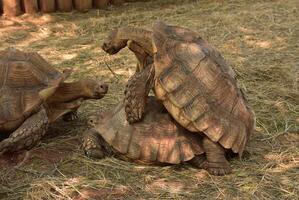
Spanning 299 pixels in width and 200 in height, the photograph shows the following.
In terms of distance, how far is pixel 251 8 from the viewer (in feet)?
28.2

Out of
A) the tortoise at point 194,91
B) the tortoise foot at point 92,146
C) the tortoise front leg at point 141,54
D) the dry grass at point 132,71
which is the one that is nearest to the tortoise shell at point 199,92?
the tortoise at point 194,91

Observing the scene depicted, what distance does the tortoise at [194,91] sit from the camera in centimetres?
361

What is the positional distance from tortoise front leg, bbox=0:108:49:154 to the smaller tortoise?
13.6 inches

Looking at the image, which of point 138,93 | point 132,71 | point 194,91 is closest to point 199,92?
point 194,91

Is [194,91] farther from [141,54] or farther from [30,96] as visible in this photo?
[30,96]

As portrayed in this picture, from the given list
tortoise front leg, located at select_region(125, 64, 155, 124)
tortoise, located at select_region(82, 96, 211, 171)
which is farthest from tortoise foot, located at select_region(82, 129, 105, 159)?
tortoise front leg, located at select_region(125, 64, 155, 124)

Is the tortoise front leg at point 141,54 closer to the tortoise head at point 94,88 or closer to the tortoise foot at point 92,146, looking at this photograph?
the tortoise head at point 94,88

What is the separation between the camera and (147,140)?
372 centimetres

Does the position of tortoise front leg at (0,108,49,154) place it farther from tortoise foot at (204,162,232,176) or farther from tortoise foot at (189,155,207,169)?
A: tortoise foot at (204,162,232,176)

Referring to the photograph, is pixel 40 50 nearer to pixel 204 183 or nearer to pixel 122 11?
pixel 122 11

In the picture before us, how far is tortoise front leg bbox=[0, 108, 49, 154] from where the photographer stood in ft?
12.5

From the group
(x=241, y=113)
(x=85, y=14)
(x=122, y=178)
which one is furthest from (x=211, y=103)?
(x=85, y=14)

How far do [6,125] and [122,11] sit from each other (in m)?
5.08

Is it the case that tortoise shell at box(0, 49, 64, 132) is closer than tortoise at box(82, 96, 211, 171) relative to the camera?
No
